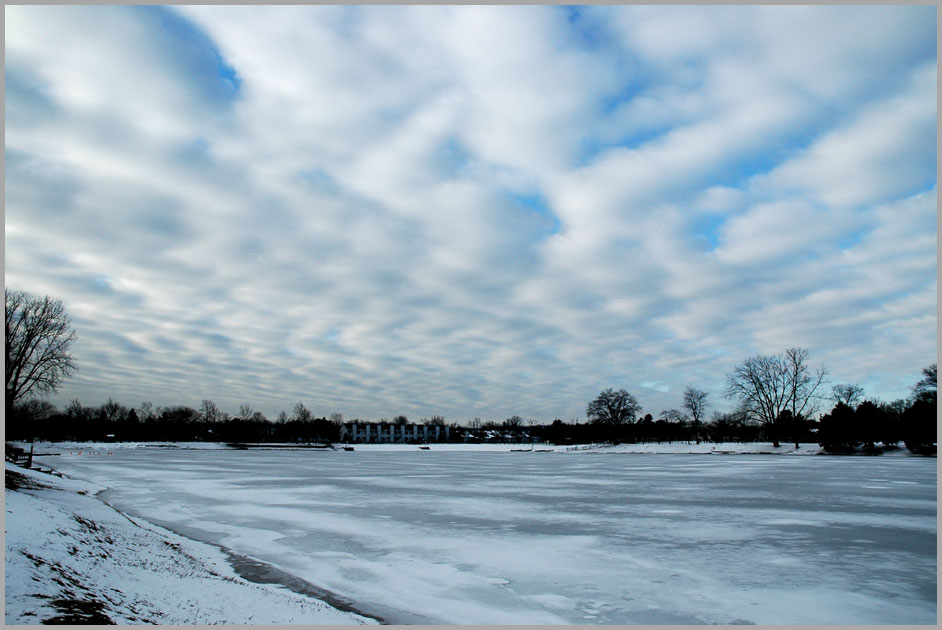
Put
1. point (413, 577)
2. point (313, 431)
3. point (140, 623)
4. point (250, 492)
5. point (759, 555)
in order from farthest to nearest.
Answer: point (313, 431) → point (250, 492) → point (759, 555) → point (413, 577) → point (140, 623)

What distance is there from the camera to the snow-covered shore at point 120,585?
5621mm

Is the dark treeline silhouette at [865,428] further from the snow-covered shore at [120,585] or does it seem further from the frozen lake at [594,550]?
the snow-covered shore at [120,585]

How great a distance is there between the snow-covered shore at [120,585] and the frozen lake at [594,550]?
0.91 meters

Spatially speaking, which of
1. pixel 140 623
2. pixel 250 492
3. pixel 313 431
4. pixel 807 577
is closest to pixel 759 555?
pixel 807 577

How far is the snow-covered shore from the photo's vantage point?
18.4ft

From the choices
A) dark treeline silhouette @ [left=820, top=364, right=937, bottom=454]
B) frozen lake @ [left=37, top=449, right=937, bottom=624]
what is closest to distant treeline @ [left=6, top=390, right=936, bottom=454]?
dark treeline silhouette @ [left=820, top=364, right=937, bottom=454]

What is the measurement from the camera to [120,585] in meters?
6.88

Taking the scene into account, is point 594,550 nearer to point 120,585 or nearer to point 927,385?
point 120,585

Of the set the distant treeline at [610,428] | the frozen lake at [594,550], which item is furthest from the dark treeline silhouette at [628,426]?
the frozen lake at [594,550]

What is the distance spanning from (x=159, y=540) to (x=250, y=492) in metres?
10.1

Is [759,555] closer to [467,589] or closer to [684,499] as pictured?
[467,589]

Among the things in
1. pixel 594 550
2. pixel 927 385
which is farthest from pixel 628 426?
pixel 594 550

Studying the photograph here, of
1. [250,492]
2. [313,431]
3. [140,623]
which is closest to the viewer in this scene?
[140,623]

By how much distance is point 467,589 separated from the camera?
25.6 ft
